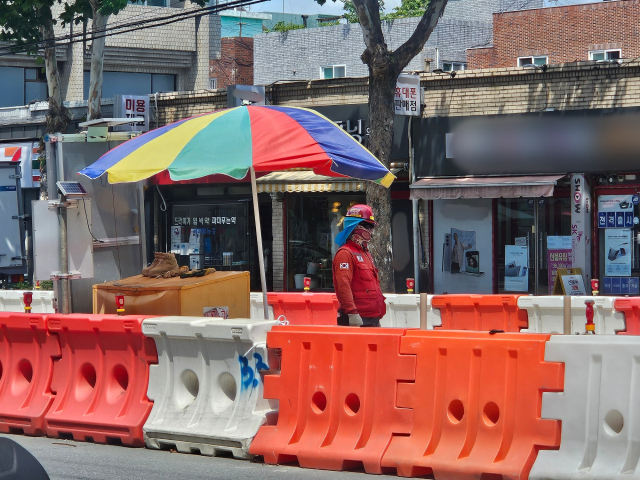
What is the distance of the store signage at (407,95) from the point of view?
17.6 metres

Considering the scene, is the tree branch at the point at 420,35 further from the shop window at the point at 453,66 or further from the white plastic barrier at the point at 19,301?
the shop window at the point at 453,66

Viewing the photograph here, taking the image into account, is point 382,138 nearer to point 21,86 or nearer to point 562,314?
point 562,314

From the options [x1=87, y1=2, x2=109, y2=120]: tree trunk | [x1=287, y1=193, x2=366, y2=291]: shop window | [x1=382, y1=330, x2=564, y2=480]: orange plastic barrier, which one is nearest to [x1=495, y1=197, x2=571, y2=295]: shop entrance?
[x1=287, y1=193, x2=366, y2=291]: shop window

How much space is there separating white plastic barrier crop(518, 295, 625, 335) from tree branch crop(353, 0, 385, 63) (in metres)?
6.09

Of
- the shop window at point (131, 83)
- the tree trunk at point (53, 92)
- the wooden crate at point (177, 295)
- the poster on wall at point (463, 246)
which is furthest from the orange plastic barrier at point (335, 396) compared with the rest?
the shop window at point (131, 83)

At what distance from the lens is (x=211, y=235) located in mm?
20641

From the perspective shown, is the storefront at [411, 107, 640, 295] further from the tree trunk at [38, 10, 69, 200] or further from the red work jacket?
the red work jacket

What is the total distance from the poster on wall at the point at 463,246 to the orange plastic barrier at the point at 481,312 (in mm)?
6572

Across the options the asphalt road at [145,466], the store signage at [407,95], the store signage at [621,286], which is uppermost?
the store signage at [407,95]

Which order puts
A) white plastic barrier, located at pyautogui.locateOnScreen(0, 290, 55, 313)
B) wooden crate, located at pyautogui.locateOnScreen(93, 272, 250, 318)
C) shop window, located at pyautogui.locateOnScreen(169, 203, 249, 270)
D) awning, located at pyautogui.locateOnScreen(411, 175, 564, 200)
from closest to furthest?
wooden crate, located at pyautogui.locateOnScreen(93, 272, 250, 318)
white plastic barrier, located at pyautogui.locateOnScreen(0, 290, 55, 313)
awning, located at pyautogui.locateOnScreen(411, 175, 564, 200)
shop window, located at pyautogui.locateOnScreen(169, 203, 249, 270)

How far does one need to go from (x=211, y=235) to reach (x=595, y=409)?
1552cm

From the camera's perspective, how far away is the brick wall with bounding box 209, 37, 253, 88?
117 feet

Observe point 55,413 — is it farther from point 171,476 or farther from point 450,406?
point 450,406

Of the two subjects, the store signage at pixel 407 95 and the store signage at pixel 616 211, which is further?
the store signage at pixel 407 95
